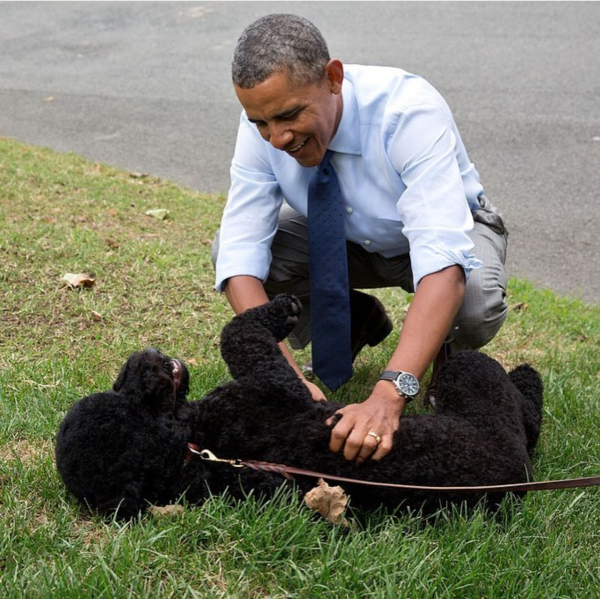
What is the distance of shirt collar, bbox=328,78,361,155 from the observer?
347 cm

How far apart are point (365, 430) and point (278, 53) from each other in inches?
53.4

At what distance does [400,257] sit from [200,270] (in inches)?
69.4

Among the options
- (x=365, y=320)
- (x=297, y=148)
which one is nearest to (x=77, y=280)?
(x=365, y=320)

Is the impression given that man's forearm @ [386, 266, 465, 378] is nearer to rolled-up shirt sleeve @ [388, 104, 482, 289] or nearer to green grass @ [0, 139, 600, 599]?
rolled-up shirt sleeve @ [388, 104, 482, 289]

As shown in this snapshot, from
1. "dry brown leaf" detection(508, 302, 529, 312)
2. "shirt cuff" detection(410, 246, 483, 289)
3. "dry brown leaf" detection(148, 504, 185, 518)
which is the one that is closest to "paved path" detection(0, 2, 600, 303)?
"dry brown leaf" detection(508, 302, 529, 312)

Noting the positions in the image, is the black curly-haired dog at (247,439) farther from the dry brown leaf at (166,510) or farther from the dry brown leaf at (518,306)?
the dry brown leaf at (518,306)

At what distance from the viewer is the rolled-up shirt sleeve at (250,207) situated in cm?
362

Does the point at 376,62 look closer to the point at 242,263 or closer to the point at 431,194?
the point at 242,263

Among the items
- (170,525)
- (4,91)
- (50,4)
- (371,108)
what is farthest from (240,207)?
(50,4)

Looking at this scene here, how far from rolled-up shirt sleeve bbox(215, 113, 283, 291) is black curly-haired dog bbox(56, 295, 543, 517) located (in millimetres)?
623

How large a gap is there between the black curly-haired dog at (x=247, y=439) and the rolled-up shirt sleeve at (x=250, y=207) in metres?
0.62

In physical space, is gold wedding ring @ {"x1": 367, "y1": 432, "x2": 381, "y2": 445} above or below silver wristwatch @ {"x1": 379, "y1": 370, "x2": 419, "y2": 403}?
below

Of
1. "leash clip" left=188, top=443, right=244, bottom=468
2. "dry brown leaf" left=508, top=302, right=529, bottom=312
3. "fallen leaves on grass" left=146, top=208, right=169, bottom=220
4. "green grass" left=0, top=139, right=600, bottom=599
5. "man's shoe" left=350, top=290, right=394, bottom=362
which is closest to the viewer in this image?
"green grass" left=0, top=139, right=600, bottom=599

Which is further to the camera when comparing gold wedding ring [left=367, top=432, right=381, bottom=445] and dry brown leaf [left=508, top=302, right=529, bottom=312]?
dry brown leaf [left=508, top=302, right=529, bottom=312]
